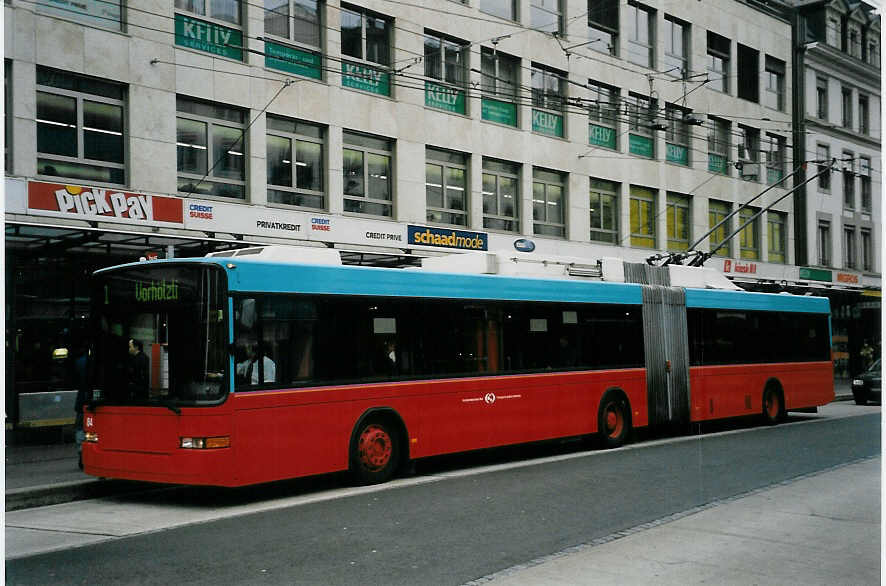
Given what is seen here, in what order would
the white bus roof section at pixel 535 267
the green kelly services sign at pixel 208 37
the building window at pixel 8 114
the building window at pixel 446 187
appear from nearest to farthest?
the white bus roof section at pixel 535 267 < the building window at pixel 8 114 < the green kelly services sign at pixel 208 37 < the building window at pixel 446 187

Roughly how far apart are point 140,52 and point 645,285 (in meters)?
10.2

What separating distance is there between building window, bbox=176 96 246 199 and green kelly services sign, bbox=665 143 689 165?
1296 centimetres

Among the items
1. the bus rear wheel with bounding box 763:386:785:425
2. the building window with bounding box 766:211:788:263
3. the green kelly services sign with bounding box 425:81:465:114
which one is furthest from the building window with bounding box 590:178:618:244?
the bus rear wheel with bounding box 763:386:785:425

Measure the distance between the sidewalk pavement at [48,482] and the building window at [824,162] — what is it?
1747 cm

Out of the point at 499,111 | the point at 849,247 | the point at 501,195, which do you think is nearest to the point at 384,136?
the point at 499,111

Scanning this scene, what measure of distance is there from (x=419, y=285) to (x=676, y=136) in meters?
16.1

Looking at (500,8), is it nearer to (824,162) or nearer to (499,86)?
(499,86)

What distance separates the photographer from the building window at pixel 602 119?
26.2 meters

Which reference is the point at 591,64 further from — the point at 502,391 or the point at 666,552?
the point at 666,552

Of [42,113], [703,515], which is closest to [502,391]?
[703,515]

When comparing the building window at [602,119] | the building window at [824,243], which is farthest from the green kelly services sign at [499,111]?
the building window at [824,243]

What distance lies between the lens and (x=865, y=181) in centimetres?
2117

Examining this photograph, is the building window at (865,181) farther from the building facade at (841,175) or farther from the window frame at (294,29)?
the window frame at (294,29)

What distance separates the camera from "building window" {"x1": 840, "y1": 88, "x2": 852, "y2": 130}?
2119 centimetres
